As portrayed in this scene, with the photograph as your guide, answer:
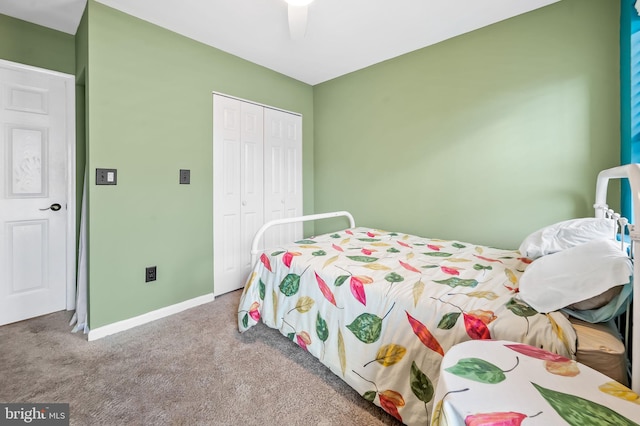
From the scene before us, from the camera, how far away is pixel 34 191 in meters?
2.19

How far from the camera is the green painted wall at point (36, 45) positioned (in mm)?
2055

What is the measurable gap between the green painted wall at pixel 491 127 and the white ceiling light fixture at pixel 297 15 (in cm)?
131

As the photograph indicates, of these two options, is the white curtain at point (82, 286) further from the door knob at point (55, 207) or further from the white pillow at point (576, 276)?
the white pillow at point (576, 276)

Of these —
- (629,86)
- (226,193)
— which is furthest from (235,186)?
(629,86)

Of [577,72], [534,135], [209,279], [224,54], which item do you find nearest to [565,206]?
[534,135]

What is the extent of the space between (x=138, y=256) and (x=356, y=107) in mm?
2555

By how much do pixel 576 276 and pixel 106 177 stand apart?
268 centimetres

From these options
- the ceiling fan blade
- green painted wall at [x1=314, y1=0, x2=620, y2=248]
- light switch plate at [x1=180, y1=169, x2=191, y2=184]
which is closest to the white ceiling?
green painted wall at [x1=314, y1=0, x2=620, y2=248]

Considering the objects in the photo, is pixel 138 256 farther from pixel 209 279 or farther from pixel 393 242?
pixel 393 242

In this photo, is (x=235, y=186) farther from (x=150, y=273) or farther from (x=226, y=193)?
(x=150, y=273)

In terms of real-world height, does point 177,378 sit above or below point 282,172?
below

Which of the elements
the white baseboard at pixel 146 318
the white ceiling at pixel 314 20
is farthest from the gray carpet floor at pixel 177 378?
the white ceiling at pixel 314 20

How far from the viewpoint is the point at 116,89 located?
6.59 feet

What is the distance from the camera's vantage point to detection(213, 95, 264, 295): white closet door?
2.65 metres
